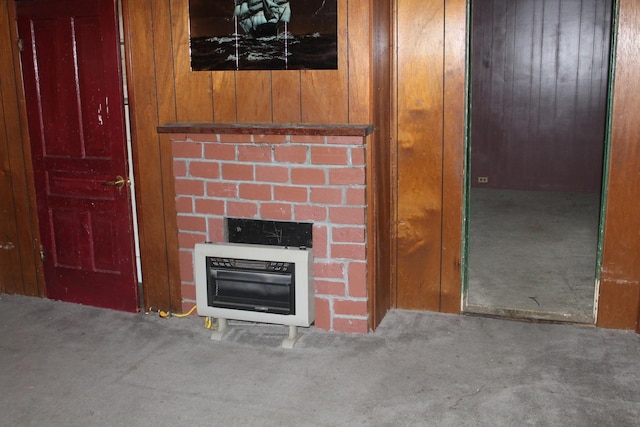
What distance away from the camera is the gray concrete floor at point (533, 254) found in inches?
156

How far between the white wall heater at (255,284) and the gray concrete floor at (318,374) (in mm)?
138

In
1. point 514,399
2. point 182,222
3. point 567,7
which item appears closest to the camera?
point 514,399

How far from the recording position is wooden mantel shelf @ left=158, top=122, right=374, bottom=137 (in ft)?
10.9

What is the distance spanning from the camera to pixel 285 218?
3582 millimetres

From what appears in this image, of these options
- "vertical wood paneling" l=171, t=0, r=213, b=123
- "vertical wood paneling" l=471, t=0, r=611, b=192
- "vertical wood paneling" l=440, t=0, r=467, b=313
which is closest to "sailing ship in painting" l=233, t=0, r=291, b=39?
"vertical wood paneling" l=171, t=0, r=213, b=123

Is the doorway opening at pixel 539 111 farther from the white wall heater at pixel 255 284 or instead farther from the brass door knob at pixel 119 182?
the brass door knob at pixel 119 182

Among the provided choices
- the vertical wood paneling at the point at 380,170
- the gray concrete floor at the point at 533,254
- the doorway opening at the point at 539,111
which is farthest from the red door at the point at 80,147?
the doorway opening at the point at 539,111

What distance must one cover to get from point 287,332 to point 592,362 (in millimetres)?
1540

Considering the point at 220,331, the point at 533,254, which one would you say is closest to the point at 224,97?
the point at 220,331

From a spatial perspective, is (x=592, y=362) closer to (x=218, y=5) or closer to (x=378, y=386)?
(x=378, y=386)

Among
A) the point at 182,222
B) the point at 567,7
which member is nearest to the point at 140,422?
the point at 182,222

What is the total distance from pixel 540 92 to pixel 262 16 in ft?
14.6

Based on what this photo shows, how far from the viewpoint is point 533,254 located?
4.94 meters

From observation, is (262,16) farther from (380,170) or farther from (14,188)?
(14,188)
